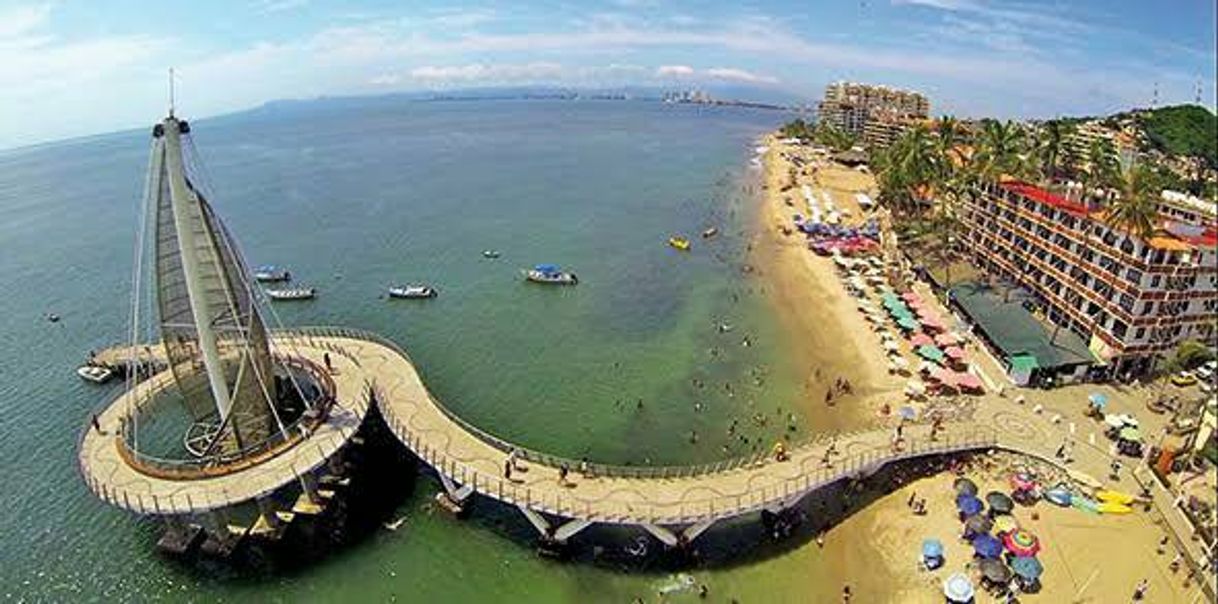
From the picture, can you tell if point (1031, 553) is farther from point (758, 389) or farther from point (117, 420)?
point (117, 420)

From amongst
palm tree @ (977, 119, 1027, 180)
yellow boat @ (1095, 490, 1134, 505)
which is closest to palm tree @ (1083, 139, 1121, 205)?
palm tree @ (977, 119, 1027, 180)

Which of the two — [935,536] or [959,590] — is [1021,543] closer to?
[935,536]

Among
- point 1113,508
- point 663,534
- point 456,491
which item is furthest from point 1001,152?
point 456,491

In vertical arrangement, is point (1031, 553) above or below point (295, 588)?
above

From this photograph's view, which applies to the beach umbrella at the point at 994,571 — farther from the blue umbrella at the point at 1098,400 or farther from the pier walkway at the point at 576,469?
the blue umbrella at the point at 1098,400

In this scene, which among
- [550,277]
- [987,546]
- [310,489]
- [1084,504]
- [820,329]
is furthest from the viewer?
[550,277]

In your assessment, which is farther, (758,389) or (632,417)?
(758,389)

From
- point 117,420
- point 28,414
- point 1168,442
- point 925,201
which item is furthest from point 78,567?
point 925,201

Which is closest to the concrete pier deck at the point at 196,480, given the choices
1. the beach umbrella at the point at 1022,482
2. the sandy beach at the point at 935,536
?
the sandy beach at the point at 935,536
